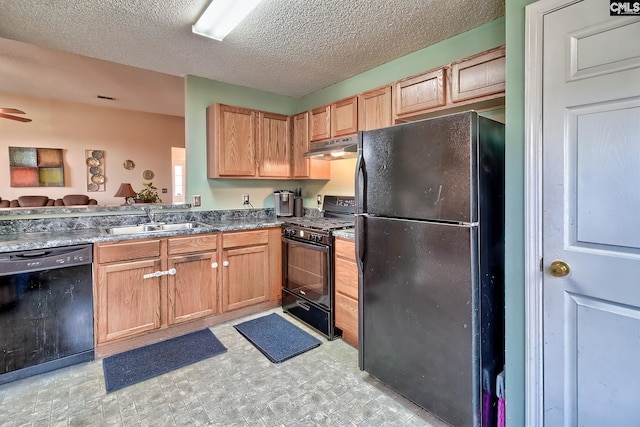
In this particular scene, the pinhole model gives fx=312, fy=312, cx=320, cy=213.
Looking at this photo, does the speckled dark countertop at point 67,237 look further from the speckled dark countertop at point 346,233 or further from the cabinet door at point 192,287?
the speckled dark countertop at point 346,233

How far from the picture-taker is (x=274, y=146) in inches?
141

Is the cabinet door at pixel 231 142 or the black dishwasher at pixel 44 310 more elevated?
the cabinet door at pixel 231 142

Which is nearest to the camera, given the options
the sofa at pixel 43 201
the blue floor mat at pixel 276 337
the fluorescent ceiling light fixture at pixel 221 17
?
the fluorescent ceiling light fixture at pixel 221 17

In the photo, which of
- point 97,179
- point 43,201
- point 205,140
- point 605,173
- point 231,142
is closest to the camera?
point 605,173

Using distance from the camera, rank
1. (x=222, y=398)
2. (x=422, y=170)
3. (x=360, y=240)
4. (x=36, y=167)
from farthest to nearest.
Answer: (x=36, y=167), (x=360, y=240), (x=222, y=398), (x=422, y=170)

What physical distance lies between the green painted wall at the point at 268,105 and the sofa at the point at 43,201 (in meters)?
3.44

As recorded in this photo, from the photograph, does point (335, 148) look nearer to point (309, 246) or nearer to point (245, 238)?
point (309, 246)

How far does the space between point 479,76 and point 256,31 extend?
1.61 m

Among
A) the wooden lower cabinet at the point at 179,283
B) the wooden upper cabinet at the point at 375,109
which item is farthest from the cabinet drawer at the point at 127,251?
the wooden upper cabinet at the point at 375,109

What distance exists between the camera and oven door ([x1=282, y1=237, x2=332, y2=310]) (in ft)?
8.78

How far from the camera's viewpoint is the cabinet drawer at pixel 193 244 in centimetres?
264

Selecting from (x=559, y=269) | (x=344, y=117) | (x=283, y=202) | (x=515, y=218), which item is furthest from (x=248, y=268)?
(x=559, y=269)

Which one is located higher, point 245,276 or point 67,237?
point 67,237

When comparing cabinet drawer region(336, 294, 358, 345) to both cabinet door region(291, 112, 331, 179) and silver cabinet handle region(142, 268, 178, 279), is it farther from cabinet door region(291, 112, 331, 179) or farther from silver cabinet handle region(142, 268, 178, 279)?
cabinet door region(291, 112, 331, 179)
